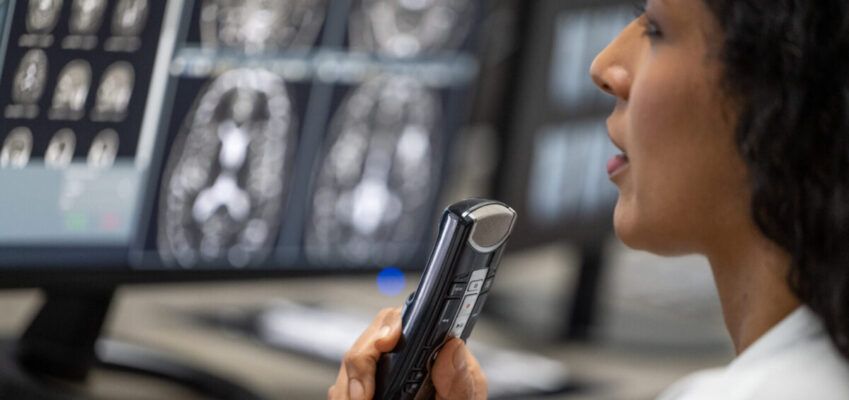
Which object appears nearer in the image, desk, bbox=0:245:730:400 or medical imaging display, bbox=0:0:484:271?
Answer: medical imaging display, bbox=0:0:484:271

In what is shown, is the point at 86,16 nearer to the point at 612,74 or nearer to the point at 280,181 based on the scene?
the point at 280,181

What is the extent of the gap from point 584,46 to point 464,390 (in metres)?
0.80

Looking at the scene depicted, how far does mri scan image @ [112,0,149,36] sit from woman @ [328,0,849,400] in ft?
1.33

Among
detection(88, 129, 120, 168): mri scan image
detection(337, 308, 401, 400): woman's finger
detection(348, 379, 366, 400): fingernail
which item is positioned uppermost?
detection(88, 129, 120, 168): mri scan image

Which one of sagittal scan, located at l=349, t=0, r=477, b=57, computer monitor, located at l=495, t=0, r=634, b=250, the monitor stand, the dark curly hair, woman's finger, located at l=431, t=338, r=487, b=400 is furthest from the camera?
computer monitor, located at l=495, t=0, r=634, b=250

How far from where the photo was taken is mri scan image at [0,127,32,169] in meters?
0.94

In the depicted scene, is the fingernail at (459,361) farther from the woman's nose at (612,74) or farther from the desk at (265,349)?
the desk at (265,349)

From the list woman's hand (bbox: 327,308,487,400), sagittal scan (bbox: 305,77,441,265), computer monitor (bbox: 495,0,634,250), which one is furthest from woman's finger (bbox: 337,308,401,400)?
computer monitor (bbox: 495,0,634,250)

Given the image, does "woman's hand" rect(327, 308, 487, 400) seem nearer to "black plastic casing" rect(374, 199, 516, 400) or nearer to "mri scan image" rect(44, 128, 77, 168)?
"black plastic casing" rect(374, 199, 516, 400)

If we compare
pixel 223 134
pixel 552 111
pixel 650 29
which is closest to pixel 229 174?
pixel 223 134

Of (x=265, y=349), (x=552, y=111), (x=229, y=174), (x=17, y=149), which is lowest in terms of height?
(x=265, y=349)

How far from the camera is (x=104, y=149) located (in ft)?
3.30

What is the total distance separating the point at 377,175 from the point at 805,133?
27.5 inches

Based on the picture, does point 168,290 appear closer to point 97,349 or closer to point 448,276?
point 97,349
